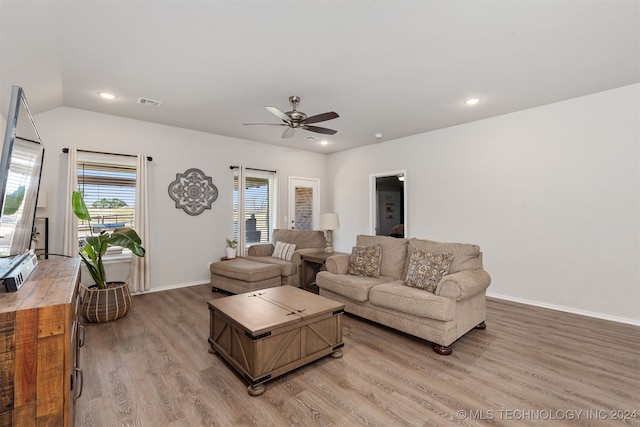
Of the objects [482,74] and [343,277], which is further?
[343,277]

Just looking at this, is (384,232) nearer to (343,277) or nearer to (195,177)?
(343,277)

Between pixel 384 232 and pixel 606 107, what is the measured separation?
3782mm

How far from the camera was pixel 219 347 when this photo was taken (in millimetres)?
2607

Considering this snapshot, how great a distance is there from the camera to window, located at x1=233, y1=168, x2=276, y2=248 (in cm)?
563

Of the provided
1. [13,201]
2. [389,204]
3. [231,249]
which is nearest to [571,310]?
[389,204]

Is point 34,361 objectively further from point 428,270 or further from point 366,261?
point 366,261

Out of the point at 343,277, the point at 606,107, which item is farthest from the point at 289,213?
the point at 606,107

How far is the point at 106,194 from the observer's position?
4.46m

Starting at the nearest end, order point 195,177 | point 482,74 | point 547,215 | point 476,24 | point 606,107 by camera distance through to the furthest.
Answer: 1. point 476,24
2. point 482,74
3. point 606,107
4. point 547,215
5. point 195,177

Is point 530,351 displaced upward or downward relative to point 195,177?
downward

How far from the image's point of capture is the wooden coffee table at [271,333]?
2.17 meters

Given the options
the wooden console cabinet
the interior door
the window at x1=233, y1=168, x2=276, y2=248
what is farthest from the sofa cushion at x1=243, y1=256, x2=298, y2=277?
the wooden console cabinet

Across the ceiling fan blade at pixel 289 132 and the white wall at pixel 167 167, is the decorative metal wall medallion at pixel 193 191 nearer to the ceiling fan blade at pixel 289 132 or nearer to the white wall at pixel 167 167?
the white wall at pixel 167 167

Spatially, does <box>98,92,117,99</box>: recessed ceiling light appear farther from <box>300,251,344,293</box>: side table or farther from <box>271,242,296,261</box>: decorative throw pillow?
<box>300,251,344,293</box>: side table
